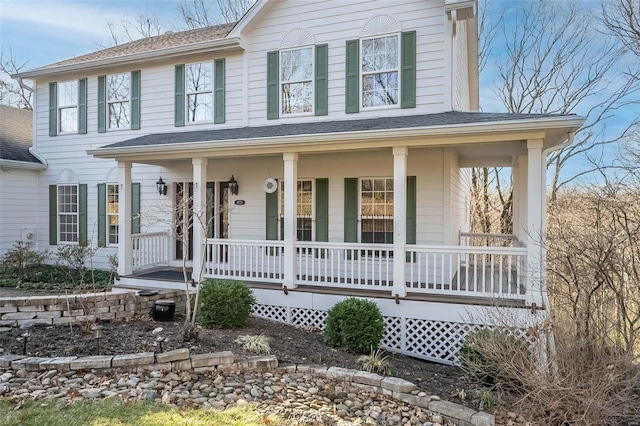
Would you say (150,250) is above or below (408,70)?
below

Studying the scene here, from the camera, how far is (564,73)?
17.6 m

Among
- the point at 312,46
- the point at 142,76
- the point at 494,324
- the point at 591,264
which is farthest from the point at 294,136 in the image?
the point at 142,76

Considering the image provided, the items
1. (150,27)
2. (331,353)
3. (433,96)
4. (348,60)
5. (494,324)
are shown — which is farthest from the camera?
(150,27)

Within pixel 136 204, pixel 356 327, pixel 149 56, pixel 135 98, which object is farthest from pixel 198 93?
pixel 356 327

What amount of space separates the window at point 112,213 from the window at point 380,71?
24.2 feet

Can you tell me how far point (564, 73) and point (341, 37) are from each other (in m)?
13.8

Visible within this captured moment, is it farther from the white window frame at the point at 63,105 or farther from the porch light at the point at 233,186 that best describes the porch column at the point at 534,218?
the white window frame at the point at 63,105

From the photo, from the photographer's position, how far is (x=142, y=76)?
1073cm

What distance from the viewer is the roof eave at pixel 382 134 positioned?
582 centimetres

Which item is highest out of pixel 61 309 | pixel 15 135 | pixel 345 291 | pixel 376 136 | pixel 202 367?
pixel 15 135

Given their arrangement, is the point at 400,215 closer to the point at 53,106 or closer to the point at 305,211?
the point at 305,211

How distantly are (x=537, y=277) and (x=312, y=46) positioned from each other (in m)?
6.66

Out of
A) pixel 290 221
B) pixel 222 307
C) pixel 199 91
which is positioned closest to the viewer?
pixel 222 307

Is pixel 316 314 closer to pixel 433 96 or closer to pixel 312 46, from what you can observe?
pixel 433 96
